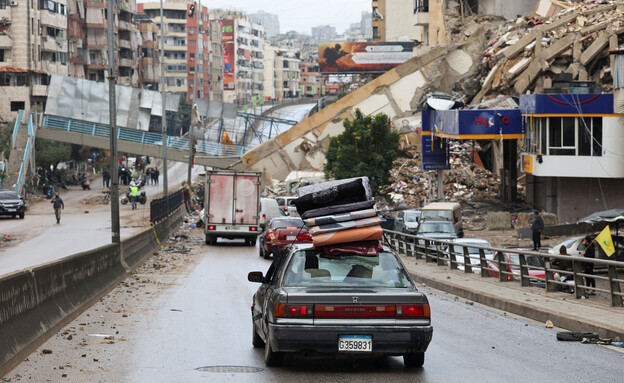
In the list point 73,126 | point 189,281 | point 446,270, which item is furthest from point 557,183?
point 73,126

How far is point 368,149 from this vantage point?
6738cm

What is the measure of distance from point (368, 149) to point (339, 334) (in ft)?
190

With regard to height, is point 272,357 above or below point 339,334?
below

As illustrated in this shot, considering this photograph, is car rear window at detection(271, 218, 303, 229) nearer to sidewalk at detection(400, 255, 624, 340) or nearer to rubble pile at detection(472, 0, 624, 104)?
sidewalk at detection(400, 255, 624, 340)

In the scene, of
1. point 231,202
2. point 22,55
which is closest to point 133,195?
point 231,202

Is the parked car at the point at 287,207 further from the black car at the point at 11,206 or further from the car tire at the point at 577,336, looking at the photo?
the car tire at the point at 577,336

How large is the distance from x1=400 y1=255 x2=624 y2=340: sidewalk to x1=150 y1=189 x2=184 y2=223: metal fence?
55.8 ft

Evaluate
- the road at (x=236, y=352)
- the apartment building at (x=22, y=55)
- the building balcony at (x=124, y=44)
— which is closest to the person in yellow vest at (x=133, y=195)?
the apartment building at (x=22, y=55)

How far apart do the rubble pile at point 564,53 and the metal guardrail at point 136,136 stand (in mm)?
25694

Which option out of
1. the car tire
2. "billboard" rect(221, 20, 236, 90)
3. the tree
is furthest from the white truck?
"billboard" rect(221, 20, 236, 90)

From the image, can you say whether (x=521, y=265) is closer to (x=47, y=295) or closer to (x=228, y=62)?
(x=47, y=295)

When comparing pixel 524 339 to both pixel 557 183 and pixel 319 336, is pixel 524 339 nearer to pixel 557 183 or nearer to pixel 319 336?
pixel 319 336

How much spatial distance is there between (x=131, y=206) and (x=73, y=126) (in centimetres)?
1031

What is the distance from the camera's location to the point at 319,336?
32.4ft
